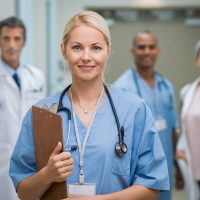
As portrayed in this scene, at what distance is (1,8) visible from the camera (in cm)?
266

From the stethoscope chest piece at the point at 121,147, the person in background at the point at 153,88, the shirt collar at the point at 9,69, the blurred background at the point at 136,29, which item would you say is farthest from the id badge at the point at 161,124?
the blurred background at the point at 136,29

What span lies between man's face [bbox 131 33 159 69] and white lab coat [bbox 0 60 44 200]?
796 millimetres

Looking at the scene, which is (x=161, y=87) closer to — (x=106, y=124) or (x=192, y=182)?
(x=192, y=182)

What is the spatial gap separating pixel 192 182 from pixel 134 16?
2.93 metres

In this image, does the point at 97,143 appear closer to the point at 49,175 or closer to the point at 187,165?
the point at 49,175

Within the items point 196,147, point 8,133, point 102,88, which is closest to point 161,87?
point 196,147

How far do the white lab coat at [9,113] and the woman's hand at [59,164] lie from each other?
3.70 ft

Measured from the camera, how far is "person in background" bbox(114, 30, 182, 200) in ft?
8.80

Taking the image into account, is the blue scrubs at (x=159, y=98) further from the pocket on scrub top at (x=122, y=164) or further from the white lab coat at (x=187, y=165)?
the pocket on scrub top at (x=122, y=164)

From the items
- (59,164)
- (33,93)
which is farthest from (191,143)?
(59,164)

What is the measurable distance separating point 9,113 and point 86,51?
1126 mm

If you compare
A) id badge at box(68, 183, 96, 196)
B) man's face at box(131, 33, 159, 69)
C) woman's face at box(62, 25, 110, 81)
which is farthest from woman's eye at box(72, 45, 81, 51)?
man's face at box(131, 33, 159, 69)

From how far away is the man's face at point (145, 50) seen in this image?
9.37 feet

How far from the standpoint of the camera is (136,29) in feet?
16.5
